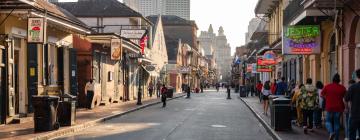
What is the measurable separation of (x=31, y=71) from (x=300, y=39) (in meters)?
9.92

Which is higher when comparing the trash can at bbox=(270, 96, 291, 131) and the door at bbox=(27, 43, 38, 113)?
the door at bbox=(27, 43, 38, 113)

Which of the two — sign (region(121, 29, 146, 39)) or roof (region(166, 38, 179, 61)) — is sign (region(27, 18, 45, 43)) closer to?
sign (region(121, 29, 146, 39))

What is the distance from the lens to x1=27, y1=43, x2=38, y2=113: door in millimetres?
21297

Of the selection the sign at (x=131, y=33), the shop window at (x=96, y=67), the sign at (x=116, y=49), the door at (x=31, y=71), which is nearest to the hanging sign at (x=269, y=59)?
the sign at (x=131, y=33)

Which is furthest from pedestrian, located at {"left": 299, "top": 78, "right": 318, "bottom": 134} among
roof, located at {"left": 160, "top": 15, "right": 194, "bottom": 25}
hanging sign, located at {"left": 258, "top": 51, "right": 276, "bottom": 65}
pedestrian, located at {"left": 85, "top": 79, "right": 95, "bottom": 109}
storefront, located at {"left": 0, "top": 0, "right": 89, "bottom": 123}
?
roof, located at {"left": 160, "top": 15, "right": 194, "bottom": 25}

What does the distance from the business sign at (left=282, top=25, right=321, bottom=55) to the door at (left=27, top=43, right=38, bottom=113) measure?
9.27 m

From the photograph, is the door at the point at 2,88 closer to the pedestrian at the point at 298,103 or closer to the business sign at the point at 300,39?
the pedestrian at the point at 298,103

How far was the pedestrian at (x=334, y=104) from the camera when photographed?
44.2 ft

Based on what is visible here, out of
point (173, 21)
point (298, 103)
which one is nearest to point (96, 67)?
point (298, 103)

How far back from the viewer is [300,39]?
67.7 feet

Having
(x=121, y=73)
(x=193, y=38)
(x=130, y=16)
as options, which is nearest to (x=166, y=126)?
(x=121, y=73)

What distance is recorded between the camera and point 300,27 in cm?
2027

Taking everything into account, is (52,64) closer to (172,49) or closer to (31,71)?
(31,71)

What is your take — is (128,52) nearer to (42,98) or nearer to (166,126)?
(166,126)
